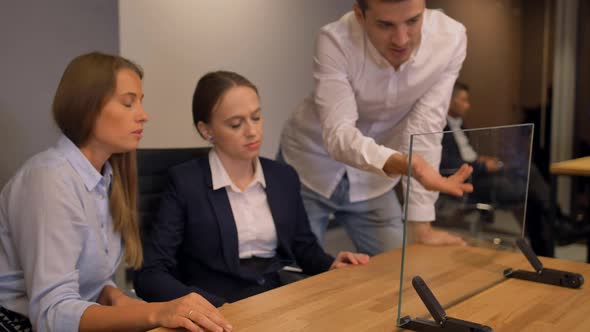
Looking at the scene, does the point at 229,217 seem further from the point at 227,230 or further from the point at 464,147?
the point at 464,147

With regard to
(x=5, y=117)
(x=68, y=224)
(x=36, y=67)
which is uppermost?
(x=36, y=67)

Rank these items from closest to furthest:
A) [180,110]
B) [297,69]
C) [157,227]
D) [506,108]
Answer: [157,227]
[180,110]
[297,69]
[506,108]

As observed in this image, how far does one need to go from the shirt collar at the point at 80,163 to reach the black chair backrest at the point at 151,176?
0.34 m

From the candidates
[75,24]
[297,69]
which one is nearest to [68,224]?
[75,24]

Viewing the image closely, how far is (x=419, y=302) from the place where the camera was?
121cm

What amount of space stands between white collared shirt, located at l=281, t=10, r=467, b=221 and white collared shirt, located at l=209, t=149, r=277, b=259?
0.93 feet

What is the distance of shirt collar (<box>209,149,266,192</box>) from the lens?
5.92 ft

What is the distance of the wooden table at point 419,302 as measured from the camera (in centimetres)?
119

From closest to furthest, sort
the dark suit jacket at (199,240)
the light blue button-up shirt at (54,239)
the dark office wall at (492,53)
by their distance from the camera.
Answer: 1. the light blue button-up shirt at (54,239)
2. the dark suit jacket at (199,240)
3. the dark office wall at (492,53)

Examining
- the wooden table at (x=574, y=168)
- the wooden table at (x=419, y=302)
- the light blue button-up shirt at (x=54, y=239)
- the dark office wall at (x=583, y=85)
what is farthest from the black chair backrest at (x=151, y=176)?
the dark office wall at (x=583, y=85)

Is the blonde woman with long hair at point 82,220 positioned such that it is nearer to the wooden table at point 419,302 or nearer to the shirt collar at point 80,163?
the shirt collar at point 80,163

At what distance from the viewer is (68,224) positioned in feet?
4.57

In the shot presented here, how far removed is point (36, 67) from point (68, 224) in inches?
28.9

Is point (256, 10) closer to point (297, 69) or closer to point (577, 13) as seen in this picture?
point (297, 69)
